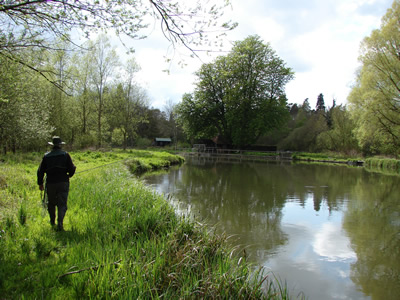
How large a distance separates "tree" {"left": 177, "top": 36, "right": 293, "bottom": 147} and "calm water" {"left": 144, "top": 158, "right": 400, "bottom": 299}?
3014 cm

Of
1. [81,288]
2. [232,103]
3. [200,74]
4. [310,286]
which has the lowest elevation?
[310,286]

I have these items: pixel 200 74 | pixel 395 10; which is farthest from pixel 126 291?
pixel 200 74

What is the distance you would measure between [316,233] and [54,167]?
263 inches

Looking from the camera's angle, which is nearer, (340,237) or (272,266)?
(272,266)

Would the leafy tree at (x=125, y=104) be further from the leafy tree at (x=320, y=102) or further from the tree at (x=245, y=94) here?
the leafy tree at (x=320, y=102)

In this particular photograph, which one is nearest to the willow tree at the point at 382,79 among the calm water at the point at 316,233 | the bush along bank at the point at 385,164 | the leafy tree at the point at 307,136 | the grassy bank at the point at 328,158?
the bush along bank at the point at 385,164

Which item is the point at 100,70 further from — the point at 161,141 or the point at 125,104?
the point at 161,141

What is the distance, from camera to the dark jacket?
16.7 feet

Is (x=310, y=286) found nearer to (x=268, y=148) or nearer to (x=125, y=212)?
(x=125, y=212)

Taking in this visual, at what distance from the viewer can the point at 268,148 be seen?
167ft

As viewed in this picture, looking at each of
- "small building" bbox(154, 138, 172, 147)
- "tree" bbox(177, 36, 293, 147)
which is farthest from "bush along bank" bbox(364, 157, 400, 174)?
"small building" bbox(154, 138, 172, 147)

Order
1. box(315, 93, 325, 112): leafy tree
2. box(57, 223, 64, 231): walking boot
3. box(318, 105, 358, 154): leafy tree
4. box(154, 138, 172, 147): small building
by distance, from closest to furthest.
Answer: box(57, 223, 64, 231): walking boot → box(318, 105, 358, 154): leafy tree → box(154, 138, 172, 147): small building → box(315, 93, 325, 112): leafy tree

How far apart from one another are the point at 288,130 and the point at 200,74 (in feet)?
74.1

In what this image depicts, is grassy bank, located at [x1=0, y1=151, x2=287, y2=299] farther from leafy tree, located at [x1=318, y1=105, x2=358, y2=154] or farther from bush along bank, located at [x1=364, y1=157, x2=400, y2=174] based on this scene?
leafy tree, located at [x1=318, y1=105, x2=358, y2=154]
